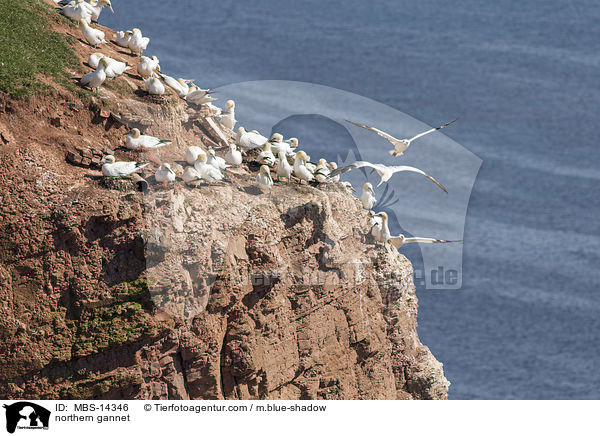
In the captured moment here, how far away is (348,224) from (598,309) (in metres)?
46.0

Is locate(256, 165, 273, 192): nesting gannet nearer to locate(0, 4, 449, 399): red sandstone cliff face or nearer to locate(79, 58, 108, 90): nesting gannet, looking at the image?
locate(0, 4, 449, 399): red sandstone cliff face

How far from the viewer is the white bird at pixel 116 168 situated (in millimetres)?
20062

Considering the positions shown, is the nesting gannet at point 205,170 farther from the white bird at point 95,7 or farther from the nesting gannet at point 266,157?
the white bird at point 95,7

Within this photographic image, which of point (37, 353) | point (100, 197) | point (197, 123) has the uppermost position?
point (197, 123)

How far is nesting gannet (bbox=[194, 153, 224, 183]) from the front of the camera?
69.7 feet

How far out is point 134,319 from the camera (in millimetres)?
19828

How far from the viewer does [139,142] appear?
21359mm

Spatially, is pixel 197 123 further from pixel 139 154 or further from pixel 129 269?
pixel 129 269

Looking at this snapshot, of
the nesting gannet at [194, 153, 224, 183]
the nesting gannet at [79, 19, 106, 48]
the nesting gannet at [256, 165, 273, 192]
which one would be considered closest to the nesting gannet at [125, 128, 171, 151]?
the nesting gannet at [194, 153, 224, 183]

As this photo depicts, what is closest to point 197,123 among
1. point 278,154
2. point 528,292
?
point 278,154

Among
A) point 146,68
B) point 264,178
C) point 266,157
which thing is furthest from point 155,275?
point 146,68

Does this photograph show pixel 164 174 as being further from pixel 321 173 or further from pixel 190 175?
pixel 321 173

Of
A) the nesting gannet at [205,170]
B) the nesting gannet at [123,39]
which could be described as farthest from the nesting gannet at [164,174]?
the nesting gannet at [123,39]

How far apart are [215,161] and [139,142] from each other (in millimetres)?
1589
